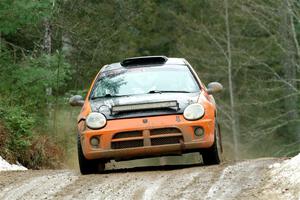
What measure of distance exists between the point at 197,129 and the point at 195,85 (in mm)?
1318

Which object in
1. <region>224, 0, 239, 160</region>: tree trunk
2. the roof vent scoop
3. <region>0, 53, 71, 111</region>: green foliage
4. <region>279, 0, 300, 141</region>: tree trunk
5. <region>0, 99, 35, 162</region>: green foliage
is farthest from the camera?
<region>224, 0, 239, 160</region>: tree trunk

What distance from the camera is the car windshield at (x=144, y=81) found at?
1262cm

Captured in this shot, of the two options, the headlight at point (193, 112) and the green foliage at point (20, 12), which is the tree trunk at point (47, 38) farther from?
the headlight at point (193, 112)

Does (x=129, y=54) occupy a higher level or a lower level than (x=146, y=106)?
lower

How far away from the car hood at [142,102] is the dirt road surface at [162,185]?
79 centimetres

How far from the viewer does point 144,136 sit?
1155cm

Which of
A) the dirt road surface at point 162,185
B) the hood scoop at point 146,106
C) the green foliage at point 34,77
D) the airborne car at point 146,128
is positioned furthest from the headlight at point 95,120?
the green foliage at point 34,77

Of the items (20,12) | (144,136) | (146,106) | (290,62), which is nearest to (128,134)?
(144,136)

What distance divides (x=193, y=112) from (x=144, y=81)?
1469 millimetres

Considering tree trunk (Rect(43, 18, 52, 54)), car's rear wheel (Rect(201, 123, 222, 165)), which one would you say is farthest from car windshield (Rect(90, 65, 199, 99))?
tree trunk (Rect(43, 18, 52, 54))

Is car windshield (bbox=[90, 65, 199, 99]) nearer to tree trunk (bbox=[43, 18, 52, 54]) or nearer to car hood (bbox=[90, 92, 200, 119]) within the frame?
car hood (bbox=[90, 92, 200, 119])

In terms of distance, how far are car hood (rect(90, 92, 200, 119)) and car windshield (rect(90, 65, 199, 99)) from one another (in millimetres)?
353

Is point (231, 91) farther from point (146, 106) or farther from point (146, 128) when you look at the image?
point (146, 128)

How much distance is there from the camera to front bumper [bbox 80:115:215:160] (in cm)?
1154
